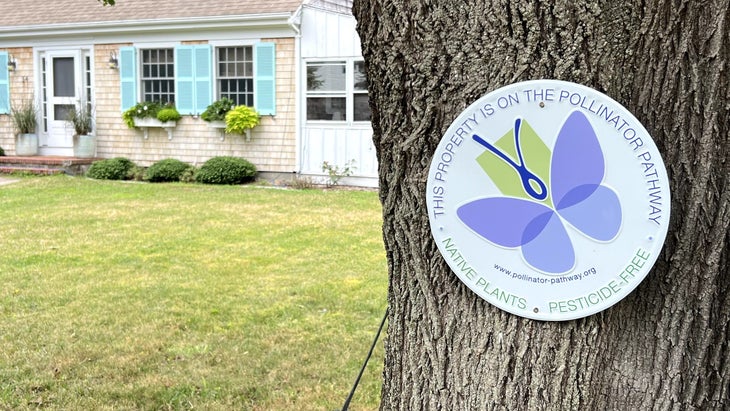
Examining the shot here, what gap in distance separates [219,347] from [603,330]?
112 inches

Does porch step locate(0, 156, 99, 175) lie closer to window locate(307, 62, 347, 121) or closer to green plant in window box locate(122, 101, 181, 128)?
green plant in window box locate(122, 101, 181, 128)

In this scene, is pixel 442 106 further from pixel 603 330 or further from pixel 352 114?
pixel 352 114

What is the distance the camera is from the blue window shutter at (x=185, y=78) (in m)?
13.3

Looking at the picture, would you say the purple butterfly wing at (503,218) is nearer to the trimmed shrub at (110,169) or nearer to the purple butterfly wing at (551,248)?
the purple butterfly wing at (551,248)

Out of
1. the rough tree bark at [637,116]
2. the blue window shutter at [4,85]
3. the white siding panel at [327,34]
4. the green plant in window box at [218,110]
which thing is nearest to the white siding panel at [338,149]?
the white siding panel at [327,34]

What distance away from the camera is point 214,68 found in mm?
13219

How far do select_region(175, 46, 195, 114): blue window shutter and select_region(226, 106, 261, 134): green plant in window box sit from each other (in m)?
1.04

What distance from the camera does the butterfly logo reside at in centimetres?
145

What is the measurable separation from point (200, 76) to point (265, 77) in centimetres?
137

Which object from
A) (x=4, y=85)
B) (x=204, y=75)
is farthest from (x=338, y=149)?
(x=4, y=85)

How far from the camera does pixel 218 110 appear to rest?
43.1 feet

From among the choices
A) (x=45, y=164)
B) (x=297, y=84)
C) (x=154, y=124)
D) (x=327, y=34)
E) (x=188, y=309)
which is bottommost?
(x=188, y=309)

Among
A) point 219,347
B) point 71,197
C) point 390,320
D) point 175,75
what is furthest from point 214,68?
point 390,320

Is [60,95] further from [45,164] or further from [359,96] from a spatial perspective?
[359,96]
